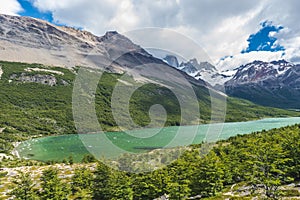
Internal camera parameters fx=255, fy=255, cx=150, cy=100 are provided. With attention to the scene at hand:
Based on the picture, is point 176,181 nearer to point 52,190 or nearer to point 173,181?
point 173,181

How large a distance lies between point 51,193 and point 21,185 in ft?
14.3

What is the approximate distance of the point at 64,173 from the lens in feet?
184

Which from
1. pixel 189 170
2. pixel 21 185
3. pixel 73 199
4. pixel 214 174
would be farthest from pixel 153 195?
pixel 21 185

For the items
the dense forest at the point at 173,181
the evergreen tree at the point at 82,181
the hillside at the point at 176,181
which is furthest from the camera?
the evergreen tree at the point at 82,181

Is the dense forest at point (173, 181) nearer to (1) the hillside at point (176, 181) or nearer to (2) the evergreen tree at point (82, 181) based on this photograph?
(1) the hillside at point (176, 181)

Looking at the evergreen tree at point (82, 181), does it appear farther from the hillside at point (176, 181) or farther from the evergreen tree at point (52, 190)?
the evergreen tree at point (52, 190)

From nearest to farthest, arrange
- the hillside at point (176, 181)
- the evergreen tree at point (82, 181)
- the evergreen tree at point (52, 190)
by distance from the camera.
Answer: the hillside at point (176, 181) → the evergreen tree at point (52, 190) → the evergreen tree at point (82, 181)

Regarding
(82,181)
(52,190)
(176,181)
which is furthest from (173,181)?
(82,181)

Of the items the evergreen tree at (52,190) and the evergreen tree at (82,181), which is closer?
the evergreen tree at (52,190)

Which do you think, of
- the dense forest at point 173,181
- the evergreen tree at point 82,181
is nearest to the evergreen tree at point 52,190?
the dense forest at point 173,181

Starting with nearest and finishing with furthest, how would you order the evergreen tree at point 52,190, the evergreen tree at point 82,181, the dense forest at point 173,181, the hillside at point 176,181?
the hillside at point 176,181 → the dense forest at point 173,181 → the evergreen tree at point 52,190 → the evergreen tree at point 82,181

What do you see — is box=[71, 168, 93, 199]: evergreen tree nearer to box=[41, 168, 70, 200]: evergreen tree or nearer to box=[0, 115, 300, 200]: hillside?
box=[0, 115, 300, 200]: hillside

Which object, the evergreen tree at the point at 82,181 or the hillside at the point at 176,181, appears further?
the evergreen tree at the point at 82,181

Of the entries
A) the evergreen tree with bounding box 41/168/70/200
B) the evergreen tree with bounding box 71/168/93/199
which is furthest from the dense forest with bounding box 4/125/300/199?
the evergreen tree with bounding box 71/168/93/199
